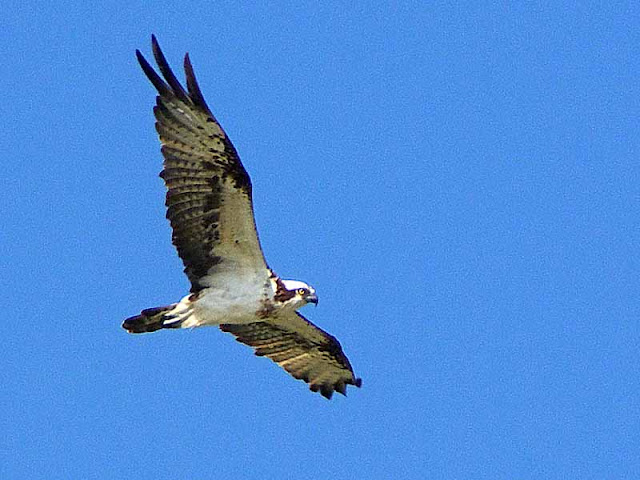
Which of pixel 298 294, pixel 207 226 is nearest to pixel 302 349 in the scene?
pixel 298 294

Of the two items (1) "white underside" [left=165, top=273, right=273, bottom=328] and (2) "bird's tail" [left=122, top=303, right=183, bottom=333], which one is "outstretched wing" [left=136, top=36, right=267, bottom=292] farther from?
(2) "bird's tail" [left=122, top=303, right=183, bottom=333]

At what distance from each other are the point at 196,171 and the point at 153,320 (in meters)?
1.67

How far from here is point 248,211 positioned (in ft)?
46.5

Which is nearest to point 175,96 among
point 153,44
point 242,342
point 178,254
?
point 153,44

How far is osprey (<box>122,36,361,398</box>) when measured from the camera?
13930mm

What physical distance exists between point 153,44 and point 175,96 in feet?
1.92

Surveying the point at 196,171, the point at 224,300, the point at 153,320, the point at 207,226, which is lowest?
the point at 153,320

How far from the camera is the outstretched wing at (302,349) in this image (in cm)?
1627

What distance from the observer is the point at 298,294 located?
14.8 m

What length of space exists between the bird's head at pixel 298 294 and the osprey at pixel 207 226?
10 millimetres

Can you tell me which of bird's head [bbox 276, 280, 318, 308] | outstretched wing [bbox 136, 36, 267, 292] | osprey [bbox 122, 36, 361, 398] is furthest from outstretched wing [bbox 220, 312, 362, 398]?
outstretched wing [bbox 136, 36, 267, 292]

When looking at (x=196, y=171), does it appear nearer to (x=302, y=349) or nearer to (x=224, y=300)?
(x=224, y=300)

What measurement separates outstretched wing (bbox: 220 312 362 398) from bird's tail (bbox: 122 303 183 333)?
1592 mm

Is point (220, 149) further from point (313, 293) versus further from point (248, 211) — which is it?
point (313, 293)
